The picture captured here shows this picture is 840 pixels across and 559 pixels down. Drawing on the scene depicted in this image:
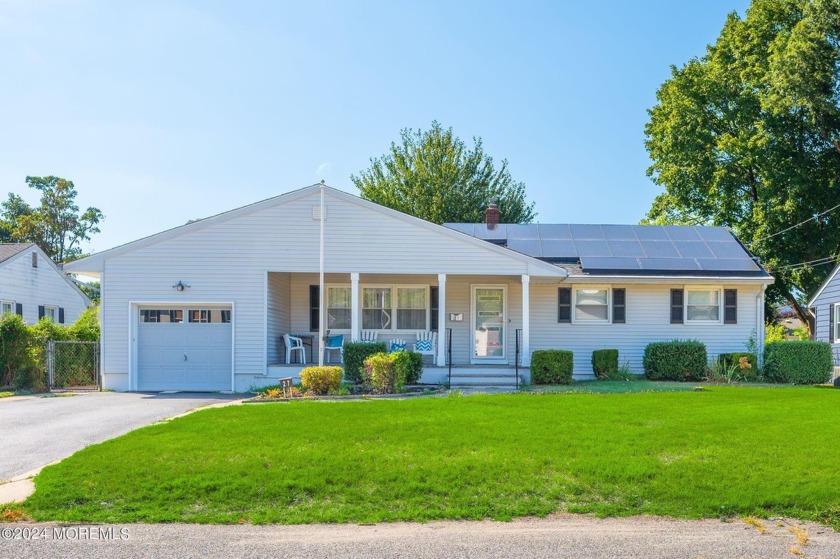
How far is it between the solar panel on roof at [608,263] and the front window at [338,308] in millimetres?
6452

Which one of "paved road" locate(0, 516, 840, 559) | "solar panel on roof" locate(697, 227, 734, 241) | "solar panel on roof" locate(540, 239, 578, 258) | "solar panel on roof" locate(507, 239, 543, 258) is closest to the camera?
"paved road" locate(0, 516, 840, 559)

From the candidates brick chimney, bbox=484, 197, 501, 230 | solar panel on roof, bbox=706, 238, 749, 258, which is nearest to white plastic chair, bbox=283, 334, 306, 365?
brick chimney, bbox=484, 197, 501, 230

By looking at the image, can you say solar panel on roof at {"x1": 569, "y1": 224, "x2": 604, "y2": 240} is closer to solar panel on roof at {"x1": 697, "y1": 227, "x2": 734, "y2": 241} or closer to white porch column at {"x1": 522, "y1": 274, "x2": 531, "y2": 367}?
solar panel on roof at {"x1": 697, "y1": 227, "x2": 734, "y2": 241}

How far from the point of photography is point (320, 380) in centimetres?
1497

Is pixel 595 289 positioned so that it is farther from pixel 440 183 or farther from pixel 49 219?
pixel 49 219

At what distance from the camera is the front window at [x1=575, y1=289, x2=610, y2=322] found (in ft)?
64.6

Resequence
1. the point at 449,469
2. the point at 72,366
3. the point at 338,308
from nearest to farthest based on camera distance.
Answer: the point at 449,469
the point at 72,366
the point at 338,308

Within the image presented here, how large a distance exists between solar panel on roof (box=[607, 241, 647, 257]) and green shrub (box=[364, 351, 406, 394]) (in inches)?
324

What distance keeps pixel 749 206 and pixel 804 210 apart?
9.88ft

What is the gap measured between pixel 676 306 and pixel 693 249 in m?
2.24

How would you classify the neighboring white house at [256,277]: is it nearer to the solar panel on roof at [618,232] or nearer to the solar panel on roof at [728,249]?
the solar panel on roof at [728,249]

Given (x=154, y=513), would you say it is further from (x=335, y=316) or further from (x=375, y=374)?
(x=335, y=316)

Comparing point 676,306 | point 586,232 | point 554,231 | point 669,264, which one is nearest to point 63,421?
point 554,231

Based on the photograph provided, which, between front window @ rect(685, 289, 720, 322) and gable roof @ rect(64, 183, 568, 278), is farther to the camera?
front window @ rect(685, 289, 720, 322)
